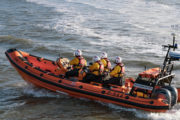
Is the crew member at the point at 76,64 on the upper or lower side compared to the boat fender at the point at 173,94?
upper

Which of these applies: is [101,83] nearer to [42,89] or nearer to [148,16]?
[42,89]

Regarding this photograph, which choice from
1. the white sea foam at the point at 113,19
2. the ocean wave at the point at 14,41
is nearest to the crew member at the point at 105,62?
the white sea foam at the point at 113,19

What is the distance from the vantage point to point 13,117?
7031 mm

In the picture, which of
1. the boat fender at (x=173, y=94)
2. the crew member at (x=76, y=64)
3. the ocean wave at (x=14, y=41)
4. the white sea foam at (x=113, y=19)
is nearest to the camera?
the boat fender at (x=173, y=94)

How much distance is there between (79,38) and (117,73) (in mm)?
7781

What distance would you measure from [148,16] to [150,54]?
31.3ft

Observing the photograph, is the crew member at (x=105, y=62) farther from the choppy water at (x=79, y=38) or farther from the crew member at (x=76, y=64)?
the choppy water at (x=79, y=38)

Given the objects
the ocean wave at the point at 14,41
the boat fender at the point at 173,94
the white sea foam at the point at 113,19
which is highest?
the white sea foam at the point at 113,19

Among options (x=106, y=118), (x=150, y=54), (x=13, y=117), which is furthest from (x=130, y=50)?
(x=13, y=117)

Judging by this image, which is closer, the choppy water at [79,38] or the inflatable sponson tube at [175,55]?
the inflatable sponson tube at [175,55]

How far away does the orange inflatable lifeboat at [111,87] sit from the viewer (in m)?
6.80

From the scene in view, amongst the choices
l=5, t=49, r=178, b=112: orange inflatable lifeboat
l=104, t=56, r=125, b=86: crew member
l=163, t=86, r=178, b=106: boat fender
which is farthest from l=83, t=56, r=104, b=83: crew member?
l=163, t=86, r=178, b=106: boat fender

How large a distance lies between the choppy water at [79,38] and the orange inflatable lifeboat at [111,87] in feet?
1.04

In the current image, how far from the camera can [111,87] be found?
289 inches
